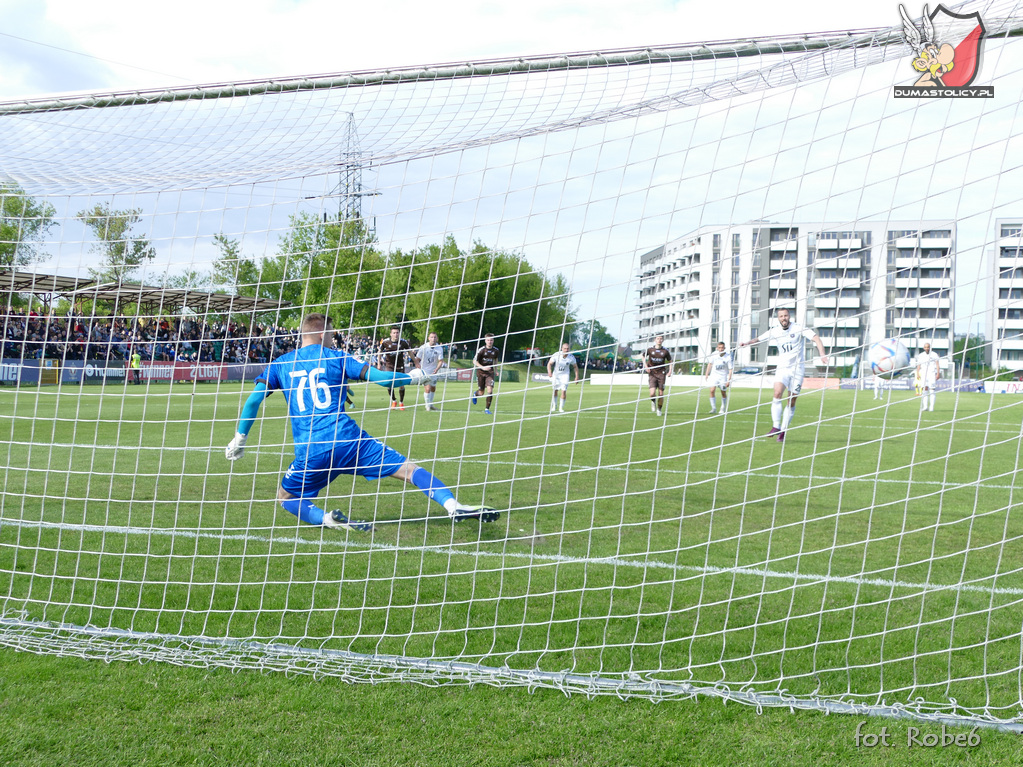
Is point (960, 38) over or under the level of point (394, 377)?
over

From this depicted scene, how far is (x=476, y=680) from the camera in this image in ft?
9.96

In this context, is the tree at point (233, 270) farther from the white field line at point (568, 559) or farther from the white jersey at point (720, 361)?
the white jersey at point (720, 361)

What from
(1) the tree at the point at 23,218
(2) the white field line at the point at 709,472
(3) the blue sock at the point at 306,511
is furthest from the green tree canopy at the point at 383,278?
(3) the blue sock at the point at 306,511

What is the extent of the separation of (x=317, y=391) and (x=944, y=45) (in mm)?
3930

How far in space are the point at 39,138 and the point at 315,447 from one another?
10.9 ft

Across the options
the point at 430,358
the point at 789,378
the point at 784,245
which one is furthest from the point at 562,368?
the point at 789,378

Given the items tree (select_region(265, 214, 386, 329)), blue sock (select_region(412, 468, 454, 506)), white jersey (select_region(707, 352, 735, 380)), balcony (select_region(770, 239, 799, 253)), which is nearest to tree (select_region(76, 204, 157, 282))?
tree (select_region(265, 214, 386, 329))

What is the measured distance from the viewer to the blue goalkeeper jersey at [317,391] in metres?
4.97

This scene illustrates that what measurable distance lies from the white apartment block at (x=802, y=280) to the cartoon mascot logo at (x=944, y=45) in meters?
0.67

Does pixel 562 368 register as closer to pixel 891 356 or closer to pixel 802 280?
pixel 891 356

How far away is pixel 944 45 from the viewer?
3609mm

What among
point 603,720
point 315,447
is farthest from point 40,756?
point 315,447

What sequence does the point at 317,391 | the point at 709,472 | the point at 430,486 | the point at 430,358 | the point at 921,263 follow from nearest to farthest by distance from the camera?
the point at 921,263
the point at 317,391
the point at 430,486
the point at 709,472
the point at 430,358

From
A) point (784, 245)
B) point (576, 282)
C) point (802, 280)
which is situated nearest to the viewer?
point (784, 245)
